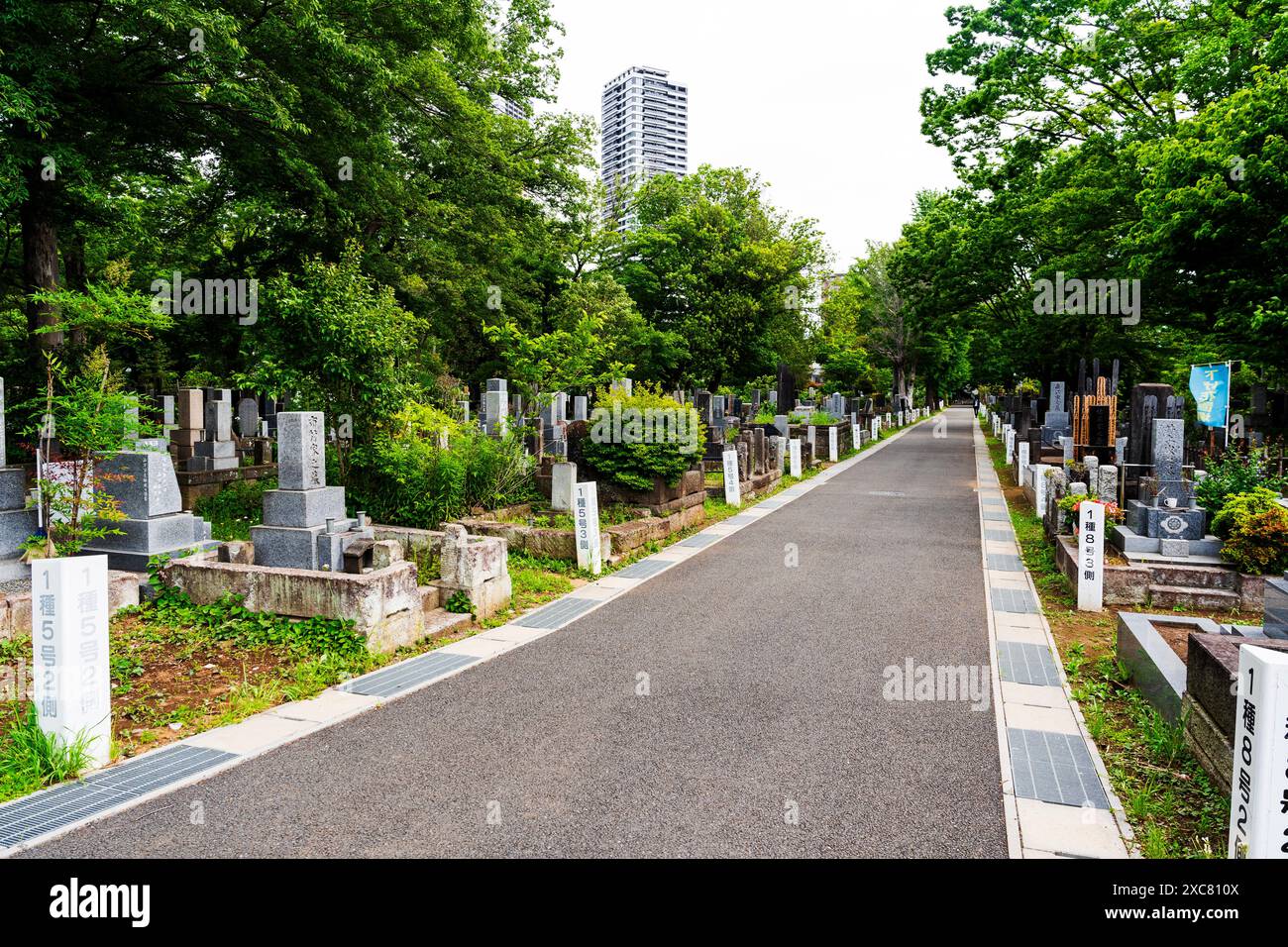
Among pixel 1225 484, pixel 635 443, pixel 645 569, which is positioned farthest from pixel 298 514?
pixel 1225 484

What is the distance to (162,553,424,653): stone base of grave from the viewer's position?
7.29 meters

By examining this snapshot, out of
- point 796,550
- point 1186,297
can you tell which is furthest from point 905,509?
point 1186,297

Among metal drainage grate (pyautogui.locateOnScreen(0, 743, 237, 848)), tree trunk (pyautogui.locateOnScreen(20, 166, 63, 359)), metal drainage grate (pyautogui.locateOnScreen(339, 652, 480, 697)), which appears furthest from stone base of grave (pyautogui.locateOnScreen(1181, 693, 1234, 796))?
tree trunk (pyautogui.locateOnScreen(20, 166, 63, 359))

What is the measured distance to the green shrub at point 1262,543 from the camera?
29.8ft

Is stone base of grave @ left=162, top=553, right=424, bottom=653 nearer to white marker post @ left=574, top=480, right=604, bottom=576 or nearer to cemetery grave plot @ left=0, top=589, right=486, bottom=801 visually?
cemetery grave plot @ left=0, top=589, right=486, bottom=801

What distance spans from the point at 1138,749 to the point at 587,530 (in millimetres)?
7125

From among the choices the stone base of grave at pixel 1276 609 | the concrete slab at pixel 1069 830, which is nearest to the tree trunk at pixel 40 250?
the concrete slab at pixel 1069 830

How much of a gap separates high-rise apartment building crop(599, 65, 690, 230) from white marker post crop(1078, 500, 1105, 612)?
131 meters

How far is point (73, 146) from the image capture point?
1400 centimetres

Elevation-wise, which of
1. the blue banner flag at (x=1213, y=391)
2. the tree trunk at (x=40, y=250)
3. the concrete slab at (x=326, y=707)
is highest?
the tree trunk at (x=40, y=250)

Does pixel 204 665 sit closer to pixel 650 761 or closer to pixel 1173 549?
pixel 650 761

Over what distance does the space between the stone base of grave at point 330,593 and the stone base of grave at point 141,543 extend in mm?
624

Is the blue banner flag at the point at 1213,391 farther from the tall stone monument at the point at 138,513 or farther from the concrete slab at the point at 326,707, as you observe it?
the tall stone monument at the point at 138,513

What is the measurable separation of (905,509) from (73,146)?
18032 mm
